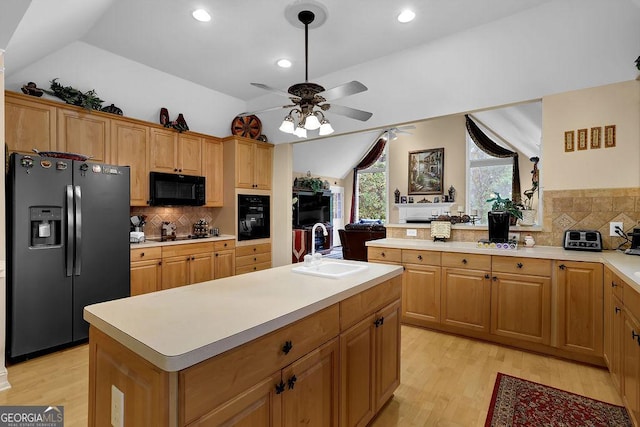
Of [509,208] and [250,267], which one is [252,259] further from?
[509,208]

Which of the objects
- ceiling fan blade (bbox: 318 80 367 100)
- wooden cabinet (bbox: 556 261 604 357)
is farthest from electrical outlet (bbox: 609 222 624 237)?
ceiling fan blade (bbox: 318 80 367 100)

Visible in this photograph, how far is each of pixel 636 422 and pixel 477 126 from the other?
618 centimetres

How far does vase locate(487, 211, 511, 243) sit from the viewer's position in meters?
3.10

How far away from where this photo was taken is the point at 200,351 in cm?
90

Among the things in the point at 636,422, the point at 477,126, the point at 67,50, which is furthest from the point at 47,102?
the point at 477,126

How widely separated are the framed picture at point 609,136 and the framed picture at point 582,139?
5.2 inches

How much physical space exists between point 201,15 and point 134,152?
1.70 metres

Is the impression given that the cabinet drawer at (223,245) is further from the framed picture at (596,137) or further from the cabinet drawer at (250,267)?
the framed picture at (596,137)

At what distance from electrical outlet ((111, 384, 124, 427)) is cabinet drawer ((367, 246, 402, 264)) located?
2.83 meters

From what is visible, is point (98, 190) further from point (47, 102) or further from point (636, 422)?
point (636, 422)

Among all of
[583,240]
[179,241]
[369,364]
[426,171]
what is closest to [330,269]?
[369,364]

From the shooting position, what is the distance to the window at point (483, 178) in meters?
6.85

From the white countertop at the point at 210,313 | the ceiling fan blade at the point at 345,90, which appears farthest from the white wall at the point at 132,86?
the white countertop at the point at 210,313

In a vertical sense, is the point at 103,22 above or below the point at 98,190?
above
